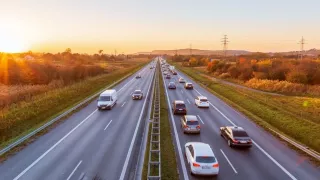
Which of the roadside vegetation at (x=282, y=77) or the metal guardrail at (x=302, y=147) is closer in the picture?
the metal guardrail at (x=302, y=147)

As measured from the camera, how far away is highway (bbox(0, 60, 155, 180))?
15954 mm

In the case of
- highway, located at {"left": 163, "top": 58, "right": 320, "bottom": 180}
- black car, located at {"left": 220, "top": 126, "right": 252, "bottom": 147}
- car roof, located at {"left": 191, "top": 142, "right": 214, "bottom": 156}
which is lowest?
highway, located at {"left": 163, "top": 58, "right": 320, "bottom": 180}

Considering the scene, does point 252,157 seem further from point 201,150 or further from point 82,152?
point 82,152

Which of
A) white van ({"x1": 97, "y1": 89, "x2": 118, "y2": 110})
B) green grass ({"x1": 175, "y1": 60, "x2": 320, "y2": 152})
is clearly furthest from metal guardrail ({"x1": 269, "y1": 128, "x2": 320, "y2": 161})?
white van ({"x1": 97, "y1": 89, "x2": 118, "y2": 110})

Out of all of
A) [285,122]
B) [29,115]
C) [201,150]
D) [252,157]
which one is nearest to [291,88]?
[285,122]

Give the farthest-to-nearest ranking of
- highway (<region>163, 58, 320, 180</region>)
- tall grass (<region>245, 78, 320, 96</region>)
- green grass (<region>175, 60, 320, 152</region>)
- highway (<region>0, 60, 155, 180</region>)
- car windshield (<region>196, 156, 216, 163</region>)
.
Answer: tall grass (<region>245, 78, 320, 96</region>)
green grass (<region>175, 60, 320, 152</region>)
highway (<region>163, 58, 320, 180</region>)
highway (<region>0, 60, 155, 180</region>)
car windshield (<region>196, 156, 216, 163</region>)

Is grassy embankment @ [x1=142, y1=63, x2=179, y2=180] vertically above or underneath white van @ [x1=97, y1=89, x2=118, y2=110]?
underneath

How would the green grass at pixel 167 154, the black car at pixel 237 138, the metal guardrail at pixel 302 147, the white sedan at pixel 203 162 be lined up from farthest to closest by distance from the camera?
the black car at pixel 237 138
the metal guardrail at pixel 302 147
the green grass at pixel 167 154
the white sedan at pixel 203 162

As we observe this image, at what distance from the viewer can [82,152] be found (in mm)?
19453

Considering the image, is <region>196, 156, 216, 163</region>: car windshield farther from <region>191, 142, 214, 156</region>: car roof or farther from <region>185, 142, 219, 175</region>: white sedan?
<region>191, 142, 214, 156</region>: car roof

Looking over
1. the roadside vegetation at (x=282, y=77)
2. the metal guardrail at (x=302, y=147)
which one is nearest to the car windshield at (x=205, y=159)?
the metal guardrail at (x=302, y=147)

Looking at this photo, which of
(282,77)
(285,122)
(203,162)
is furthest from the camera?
(282,77)

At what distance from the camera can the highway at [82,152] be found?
52.3 feet

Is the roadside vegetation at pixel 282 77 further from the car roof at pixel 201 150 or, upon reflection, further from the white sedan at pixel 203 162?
the white sedan at pixel 203 162
